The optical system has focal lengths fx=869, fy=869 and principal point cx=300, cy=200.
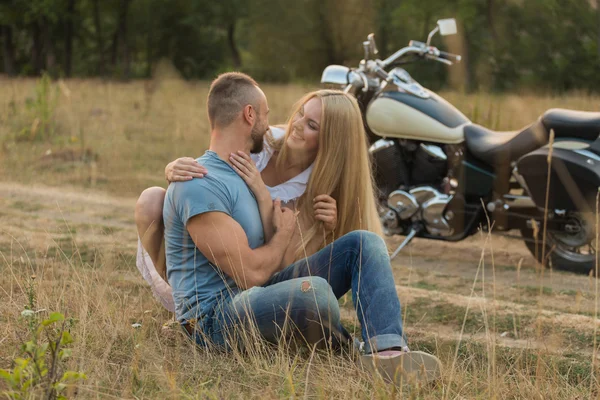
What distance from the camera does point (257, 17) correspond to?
3350 cm

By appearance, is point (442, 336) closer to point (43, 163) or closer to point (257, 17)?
point (43, 163)

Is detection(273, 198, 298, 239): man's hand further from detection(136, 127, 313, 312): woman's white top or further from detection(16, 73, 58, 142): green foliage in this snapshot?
detection(16, 73, 58, 142): green foliage

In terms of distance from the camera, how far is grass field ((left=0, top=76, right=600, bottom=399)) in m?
2.89

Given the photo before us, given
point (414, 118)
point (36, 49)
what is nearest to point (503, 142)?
point (414, 118)

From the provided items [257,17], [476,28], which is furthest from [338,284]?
[257,17]

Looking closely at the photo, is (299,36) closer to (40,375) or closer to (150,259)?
(150,259)

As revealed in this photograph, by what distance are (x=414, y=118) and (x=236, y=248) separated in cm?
287

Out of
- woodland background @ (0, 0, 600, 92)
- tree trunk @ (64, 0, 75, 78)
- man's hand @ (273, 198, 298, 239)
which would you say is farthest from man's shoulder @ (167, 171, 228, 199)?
tree trunk @ (64, 0, 75, 78)

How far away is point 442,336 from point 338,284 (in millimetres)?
791

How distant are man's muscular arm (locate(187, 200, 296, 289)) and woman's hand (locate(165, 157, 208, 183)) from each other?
15 cm

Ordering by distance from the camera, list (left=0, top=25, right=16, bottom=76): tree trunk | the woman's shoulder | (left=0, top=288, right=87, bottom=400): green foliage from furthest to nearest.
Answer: (left=0, top=25, right=16, bottom=76): tree trunk, the woman's shoulder, (left=0, top=288, right=87, bottom=400): green foliage

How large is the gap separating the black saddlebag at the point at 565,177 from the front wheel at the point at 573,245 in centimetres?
13

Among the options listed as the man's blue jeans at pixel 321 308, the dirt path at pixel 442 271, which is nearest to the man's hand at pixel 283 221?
the man's blue jeans at pixel 321 308

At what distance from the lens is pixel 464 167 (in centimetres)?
560
